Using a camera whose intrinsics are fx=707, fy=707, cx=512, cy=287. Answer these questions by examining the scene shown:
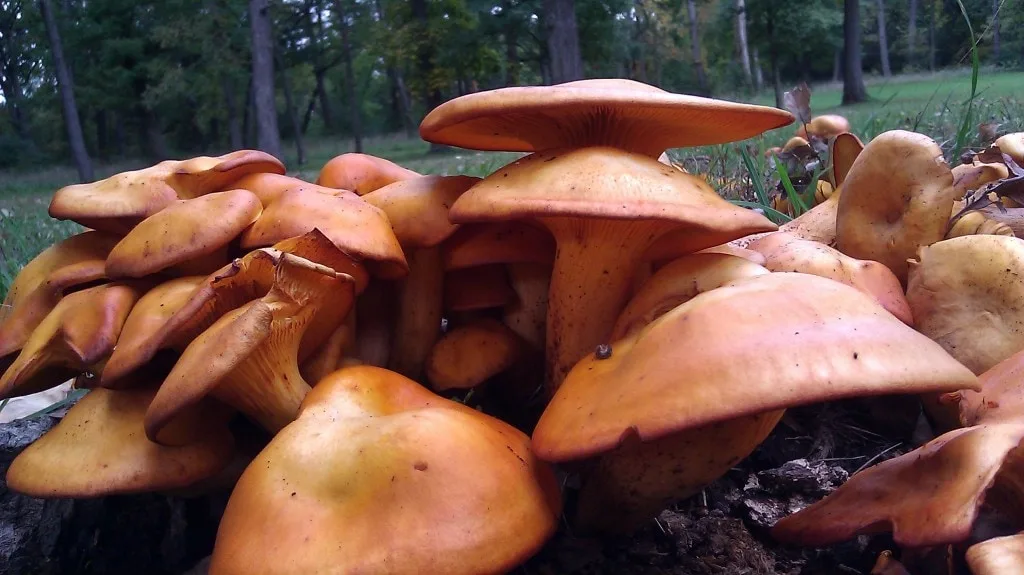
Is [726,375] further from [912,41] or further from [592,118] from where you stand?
[912,41]

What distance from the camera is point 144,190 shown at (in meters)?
1.83

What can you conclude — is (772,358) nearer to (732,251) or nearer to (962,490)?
(962,490)

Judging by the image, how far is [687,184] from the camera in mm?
1503

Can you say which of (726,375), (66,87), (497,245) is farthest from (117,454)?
(66,87)

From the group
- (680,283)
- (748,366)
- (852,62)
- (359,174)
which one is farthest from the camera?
(852,62)

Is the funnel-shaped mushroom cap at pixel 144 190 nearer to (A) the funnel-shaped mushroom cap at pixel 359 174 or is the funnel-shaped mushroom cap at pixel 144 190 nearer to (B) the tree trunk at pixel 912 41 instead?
(A) the funnel-shaped mushroom cap at pixel 359 174

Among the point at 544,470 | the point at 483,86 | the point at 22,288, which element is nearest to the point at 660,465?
the point at 544,470

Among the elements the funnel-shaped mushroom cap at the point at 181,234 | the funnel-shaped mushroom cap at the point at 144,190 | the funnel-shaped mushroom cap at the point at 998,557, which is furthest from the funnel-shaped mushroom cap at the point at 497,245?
the funnel-shaped mushroom cap at the point at 998,557

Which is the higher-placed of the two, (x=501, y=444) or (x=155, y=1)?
Result: (x=155, y=1)

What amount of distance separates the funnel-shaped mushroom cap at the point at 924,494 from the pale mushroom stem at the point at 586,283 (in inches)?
24.3

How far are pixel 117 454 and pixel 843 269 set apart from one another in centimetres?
167

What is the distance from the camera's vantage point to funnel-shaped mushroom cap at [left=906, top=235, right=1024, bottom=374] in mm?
1583

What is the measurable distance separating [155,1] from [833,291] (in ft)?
115

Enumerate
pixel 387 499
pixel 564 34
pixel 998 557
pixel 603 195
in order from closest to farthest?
1. pixel 998 557
2. pixel 387 499
3. pixel 603 195
4. pixel 564 34
